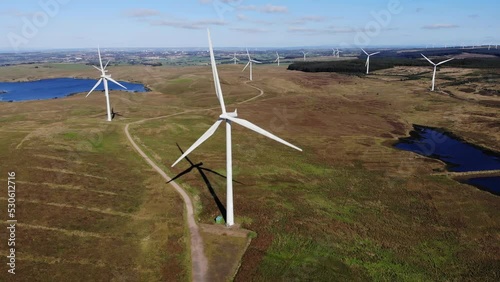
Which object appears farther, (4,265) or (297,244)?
(297,244)

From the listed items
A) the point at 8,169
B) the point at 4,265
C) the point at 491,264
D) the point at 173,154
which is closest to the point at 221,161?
the point at 173,154

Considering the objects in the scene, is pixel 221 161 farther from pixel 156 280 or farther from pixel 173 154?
pixel 156 280

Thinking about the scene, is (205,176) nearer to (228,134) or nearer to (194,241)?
(194,241)

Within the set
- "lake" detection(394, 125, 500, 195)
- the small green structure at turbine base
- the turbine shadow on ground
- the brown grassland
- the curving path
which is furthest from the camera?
"lake" detection(394, 125, 500, 195)

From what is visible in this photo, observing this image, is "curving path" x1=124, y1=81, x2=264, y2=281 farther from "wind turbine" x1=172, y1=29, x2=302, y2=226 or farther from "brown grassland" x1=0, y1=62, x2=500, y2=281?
"wind turbine" x1=172, y1=29, x2=302, y2=226

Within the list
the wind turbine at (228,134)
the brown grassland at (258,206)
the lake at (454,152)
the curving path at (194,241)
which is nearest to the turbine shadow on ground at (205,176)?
the brown grassland at (258,206)

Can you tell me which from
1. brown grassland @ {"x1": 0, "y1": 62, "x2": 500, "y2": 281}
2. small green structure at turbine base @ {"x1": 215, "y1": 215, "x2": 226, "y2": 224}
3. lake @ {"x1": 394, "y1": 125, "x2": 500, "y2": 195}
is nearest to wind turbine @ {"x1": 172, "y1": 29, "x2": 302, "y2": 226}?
small green structure at turbine base @ {"x1": 215, "y1": 215, "x2": 226, "y2": 224}

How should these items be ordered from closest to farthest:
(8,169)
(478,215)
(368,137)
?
1. (478,215)
2. (8,169)
3. (368,137)
